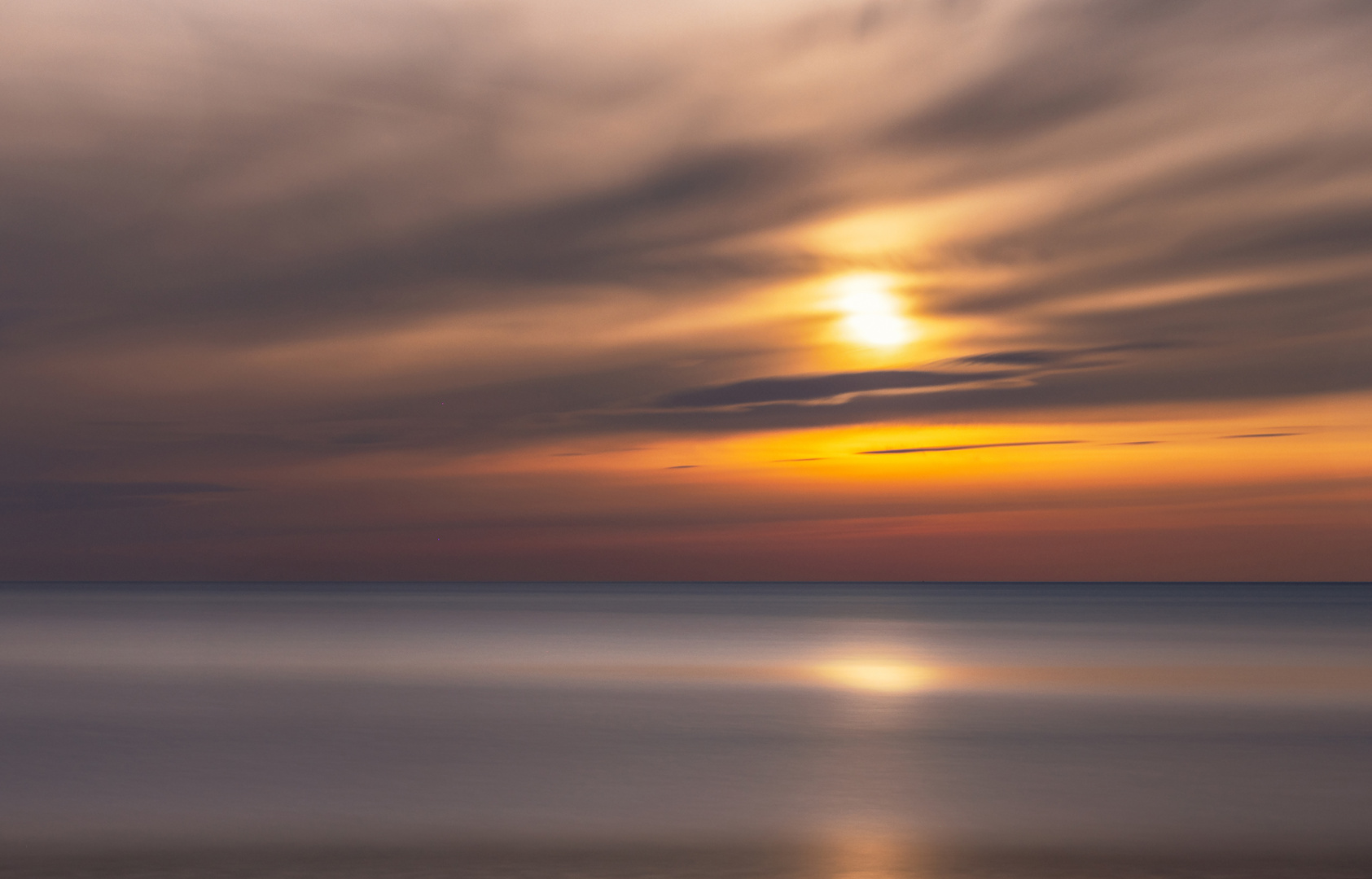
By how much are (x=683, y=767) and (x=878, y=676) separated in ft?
77.2

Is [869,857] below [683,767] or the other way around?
below

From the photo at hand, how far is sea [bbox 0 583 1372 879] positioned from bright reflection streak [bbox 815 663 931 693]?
248 mm

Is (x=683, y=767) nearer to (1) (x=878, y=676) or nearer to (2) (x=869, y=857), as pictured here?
(2) (x=869, y=857)

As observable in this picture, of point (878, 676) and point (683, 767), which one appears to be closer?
point (683, 767)

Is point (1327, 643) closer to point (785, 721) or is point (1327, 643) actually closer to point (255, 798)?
point (785, 721)

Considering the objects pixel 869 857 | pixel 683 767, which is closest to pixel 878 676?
pixel 683 767

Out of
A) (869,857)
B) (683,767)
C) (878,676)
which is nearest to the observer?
(869,857)

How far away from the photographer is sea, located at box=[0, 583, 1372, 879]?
15.7 meters

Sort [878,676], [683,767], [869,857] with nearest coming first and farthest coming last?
[869,857]
[683,767]
[878,676]

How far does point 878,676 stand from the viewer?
1820 inches

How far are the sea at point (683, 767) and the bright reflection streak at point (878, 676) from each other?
25 cm

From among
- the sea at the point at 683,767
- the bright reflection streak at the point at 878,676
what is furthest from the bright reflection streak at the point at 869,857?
the bright reflection streak at the point at 878,676

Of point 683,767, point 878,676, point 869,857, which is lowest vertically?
point 869,857

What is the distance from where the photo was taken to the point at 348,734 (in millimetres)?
28516
